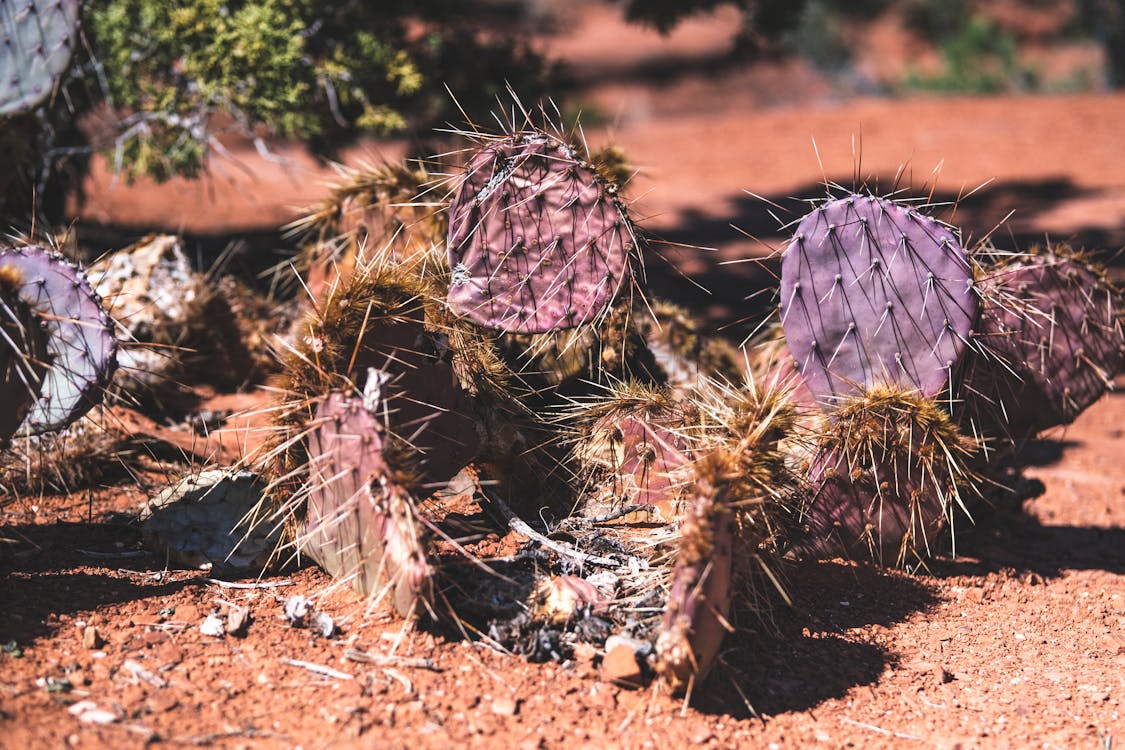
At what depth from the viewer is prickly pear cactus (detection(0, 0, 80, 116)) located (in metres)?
4.39

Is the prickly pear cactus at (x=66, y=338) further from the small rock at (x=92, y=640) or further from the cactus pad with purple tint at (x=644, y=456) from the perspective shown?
the cactus pad with purple tint at (x=644, y=456)

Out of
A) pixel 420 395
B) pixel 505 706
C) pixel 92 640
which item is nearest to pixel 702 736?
pixel 505 706

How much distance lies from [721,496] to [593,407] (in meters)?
0.81

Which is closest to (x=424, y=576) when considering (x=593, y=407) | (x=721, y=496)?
(x=721, y=496)

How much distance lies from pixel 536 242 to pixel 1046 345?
6.35 feet

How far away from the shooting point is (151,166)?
5.25 metres

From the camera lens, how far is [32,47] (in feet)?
14.5

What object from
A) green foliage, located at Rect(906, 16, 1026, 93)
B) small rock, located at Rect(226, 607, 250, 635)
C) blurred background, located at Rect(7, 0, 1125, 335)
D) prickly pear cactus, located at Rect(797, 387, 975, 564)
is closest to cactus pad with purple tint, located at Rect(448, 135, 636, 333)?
blurred background, located at Rect(7, 0, 1125, 335)

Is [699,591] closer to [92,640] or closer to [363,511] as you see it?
[363,511]

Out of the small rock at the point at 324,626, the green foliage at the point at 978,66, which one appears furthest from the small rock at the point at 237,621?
the green foliage at the point at 978,66

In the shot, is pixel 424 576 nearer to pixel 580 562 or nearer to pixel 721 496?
pixel 580 562

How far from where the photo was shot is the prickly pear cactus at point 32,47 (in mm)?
4395

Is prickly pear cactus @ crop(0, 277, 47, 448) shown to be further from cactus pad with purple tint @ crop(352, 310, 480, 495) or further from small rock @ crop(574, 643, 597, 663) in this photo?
small rock @ crop(574, 643, 597, 663)

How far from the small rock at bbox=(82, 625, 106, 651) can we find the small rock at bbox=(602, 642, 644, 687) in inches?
50.9
